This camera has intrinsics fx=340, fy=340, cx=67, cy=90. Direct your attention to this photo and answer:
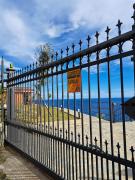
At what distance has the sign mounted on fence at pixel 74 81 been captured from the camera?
5727 millimetres

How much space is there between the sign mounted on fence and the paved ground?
2.14m

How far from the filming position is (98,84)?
4992 millimetres

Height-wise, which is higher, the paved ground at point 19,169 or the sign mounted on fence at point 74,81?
the sign mounted on fence at point 74,81

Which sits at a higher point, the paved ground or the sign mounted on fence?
A: the sign mounted on fence

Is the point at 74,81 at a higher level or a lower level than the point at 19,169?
higher

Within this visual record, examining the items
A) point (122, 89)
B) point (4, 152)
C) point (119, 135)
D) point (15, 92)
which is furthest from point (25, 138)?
point (119, 135)

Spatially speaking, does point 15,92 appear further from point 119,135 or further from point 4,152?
point 119,135

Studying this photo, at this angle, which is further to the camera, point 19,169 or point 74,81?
point 19,169

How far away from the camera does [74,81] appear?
5.87m

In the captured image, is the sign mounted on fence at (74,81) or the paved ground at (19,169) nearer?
the sign mounted on fence at (74,81)

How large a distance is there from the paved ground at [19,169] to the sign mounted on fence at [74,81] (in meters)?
2.14

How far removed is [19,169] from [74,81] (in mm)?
2970

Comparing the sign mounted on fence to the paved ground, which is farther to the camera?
the paved ground

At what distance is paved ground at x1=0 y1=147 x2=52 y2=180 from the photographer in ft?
23.2
